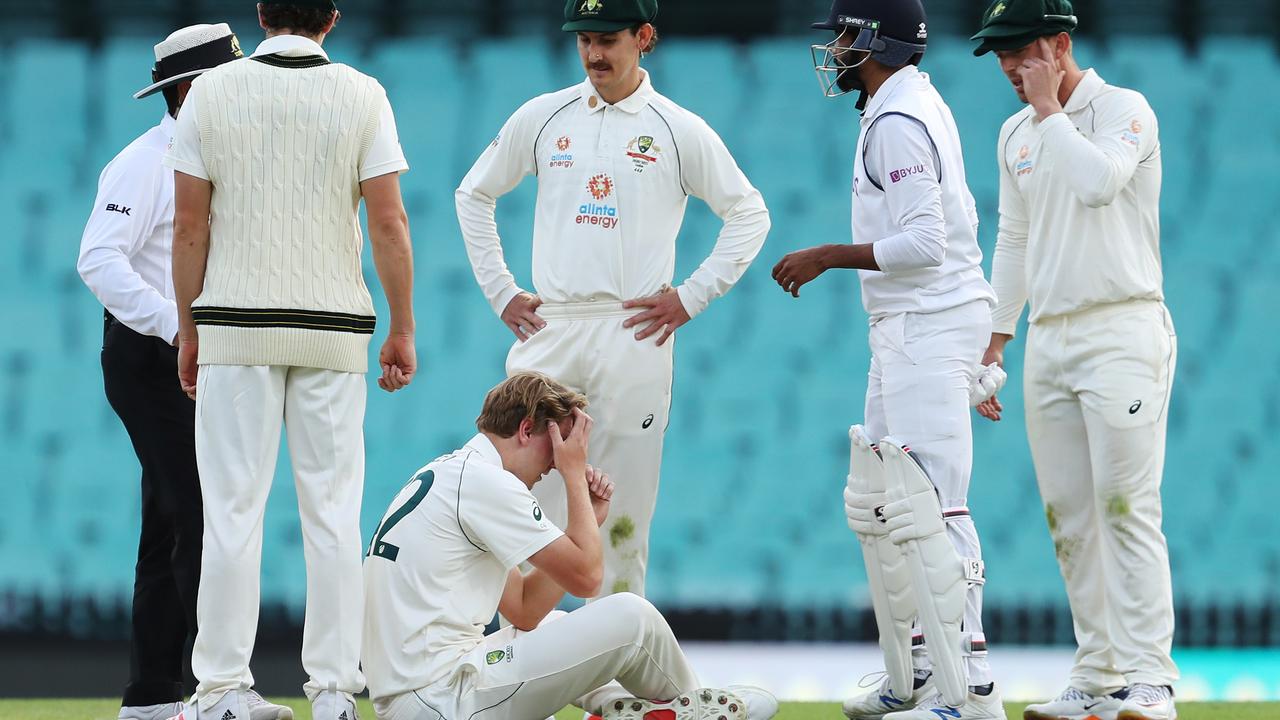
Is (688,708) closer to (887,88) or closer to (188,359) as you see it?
(188,359)

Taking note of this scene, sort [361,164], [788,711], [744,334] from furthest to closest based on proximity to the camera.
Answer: [744,334], [788,711], [361,164]

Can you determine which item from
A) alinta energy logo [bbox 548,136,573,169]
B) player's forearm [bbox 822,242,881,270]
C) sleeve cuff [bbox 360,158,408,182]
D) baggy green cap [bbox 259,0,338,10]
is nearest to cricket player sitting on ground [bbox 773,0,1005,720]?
player's forearm [bbox 822,242,881,270]

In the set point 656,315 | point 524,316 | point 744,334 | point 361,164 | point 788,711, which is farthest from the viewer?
point 744,334

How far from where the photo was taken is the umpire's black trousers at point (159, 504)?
3.90m

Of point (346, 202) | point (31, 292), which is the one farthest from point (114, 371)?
point (31, 292)

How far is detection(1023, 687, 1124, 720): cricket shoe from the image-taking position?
4.12m

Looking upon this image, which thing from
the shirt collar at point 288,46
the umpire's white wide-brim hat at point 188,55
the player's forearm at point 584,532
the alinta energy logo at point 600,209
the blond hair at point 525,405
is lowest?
the player's forearm at point 584,532

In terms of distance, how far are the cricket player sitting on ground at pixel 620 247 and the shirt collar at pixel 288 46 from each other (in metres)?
0.77

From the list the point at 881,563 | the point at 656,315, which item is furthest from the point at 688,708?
the point at 656,315

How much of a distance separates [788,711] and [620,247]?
4.67 ft

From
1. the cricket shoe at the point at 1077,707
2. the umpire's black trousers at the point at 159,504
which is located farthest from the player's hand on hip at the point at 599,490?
the cricket shoe at the point at 1077,707

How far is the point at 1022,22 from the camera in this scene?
407 cm

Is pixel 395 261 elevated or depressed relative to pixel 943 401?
elevated

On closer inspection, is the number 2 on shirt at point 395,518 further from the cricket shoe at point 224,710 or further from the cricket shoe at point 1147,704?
the cricket shoe at point 1147,704
